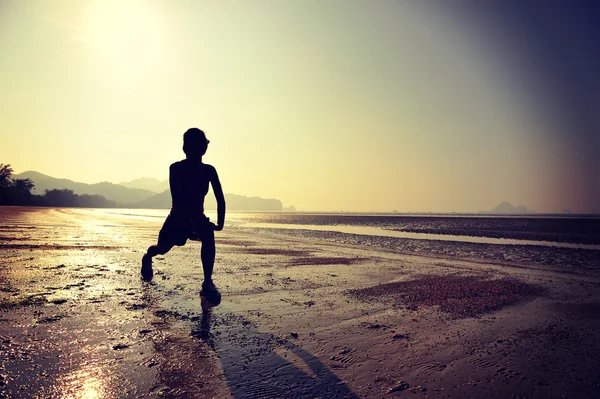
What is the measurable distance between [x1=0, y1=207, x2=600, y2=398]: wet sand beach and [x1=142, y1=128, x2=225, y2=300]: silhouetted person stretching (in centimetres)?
80

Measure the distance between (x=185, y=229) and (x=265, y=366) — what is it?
2668 millimetres

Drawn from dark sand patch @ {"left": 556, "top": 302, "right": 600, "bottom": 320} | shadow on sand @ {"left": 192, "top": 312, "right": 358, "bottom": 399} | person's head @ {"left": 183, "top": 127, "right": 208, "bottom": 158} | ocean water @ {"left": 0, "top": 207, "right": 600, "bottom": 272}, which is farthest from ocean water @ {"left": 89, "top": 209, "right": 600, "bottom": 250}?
shadow on sand @ {"left": 192, "top": 312, "right": 358, "bottom": 399}

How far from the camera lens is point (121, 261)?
7.68 m

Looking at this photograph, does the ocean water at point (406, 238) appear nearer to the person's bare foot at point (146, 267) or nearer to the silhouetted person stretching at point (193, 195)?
the person's bare foot at point (146, 267)

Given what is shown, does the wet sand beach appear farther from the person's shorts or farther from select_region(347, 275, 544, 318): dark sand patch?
the person's shorts

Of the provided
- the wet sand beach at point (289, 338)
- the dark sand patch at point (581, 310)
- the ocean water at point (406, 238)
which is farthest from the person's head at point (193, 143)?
the ocean water at point (406, 238)

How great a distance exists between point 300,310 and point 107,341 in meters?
2.15

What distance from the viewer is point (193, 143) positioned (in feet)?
14.7

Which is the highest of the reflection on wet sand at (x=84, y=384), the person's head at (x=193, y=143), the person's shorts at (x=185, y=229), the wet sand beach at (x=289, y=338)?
the person's head at (x=193, y=143)

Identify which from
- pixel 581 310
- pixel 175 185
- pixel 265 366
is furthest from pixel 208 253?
pixel 581 310

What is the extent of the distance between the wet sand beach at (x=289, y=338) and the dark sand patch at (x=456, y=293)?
4 centimetres

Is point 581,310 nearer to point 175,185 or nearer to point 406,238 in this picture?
point 175,185

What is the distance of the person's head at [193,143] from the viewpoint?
4.49 metres

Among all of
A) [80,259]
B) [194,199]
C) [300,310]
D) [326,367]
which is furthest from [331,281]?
[80,259]
